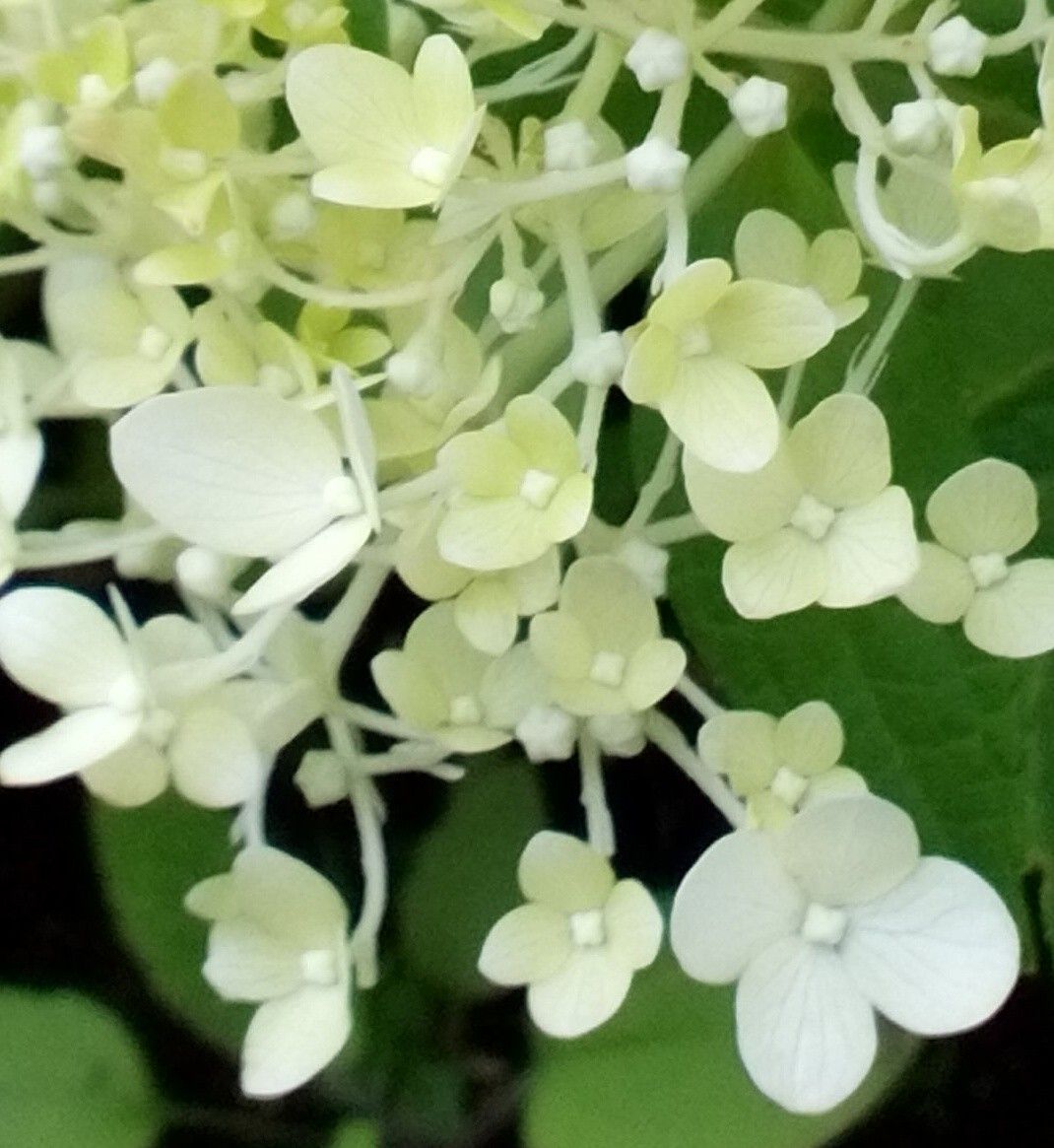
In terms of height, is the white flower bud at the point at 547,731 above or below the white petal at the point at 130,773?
below

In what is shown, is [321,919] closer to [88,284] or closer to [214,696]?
[214,696]

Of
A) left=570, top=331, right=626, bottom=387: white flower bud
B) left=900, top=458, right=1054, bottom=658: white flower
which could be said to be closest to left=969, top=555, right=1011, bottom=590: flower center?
left=900, top=458, right=1054, bottom=658: white flower

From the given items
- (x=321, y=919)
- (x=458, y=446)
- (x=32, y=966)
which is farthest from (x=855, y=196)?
(x=32, y=966)

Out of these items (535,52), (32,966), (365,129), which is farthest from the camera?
(32,966)

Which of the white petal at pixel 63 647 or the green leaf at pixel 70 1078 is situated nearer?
the white petal at pixel 63 647

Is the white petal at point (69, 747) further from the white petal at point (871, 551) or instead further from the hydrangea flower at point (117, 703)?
the white petal at point (871, 551)

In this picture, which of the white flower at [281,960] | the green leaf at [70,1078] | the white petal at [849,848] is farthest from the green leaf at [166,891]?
the white petal at [849,848]

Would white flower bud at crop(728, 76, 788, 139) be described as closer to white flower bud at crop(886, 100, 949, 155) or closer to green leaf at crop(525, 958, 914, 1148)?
white flower bud at crop(886, 100, 949, 155)
